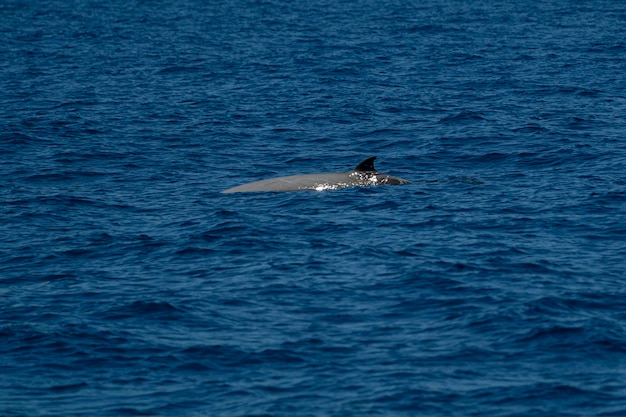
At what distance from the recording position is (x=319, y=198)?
102ft

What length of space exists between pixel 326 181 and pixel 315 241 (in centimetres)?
532

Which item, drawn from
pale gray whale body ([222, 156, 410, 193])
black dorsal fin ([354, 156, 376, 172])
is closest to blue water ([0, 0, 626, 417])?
pale gray whale body ([222, 156, 410, 193])

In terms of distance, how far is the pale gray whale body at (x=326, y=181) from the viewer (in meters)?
32.1

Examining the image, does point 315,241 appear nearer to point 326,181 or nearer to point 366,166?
point 326,181

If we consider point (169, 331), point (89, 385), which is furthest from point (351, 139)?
point (89, 385)

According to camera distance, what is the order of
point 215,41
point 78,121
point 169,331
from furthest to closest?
1. point 215,41
2. point 78,121
3. point 169,331

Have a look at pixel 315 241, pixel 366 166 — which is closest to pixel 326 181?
pixel 366 166

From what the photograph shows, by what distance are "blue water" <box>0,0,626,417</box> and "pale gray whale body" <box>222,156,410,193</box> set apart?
2.05ft

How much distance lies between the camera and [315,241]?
89.2ft

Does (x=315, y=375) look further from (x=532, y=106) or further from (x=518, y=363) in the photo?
(x=532, y=106)

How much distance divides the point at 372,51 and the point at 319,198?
3196 centimetres

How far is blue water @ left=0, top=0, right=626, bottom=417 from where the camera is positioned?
→ 63.7ft

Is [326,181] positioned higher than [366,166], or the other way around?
[366,166]

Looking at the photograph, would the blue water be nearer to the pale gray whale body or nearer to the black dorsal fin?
the pale gray whale body
